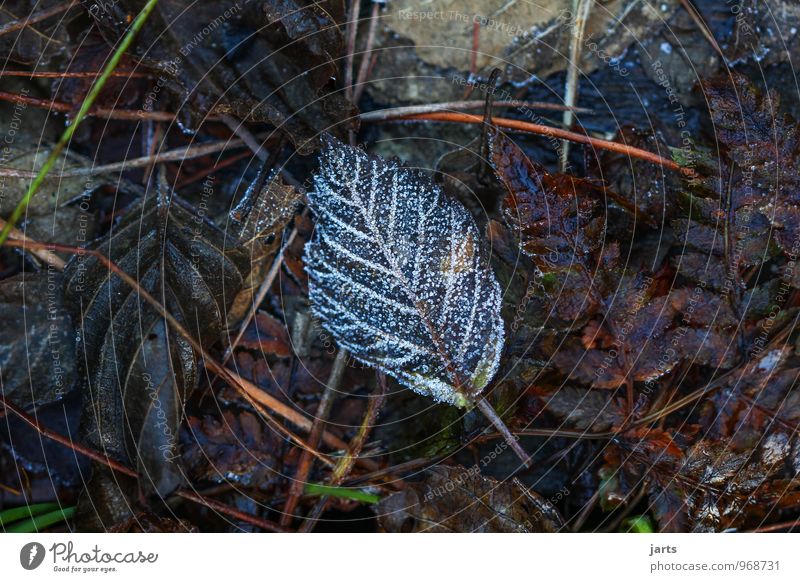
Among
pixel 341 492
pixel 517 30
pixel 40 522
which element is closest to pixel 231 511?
pixel 341 492

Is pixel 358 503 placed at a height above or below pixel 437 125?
below

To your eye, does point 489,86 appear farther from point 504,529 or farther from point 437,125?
point 504,529

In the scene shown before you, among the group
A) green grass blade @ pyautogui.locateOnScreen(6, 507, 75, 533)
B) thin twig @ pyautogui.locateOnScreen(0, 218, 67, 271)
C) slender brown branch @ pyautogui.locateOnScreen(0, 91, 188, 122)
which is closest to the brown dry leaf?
slender brown branch @ pyautogui.locateOnScreen(0, 91, 188, 122)

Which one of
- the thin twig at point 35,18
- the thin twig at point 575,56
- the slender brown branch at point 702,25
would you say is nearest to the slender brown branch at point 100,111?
the thin twig at point 35,18

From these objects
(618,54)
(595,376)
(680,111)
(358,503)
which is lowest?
(358,503)
